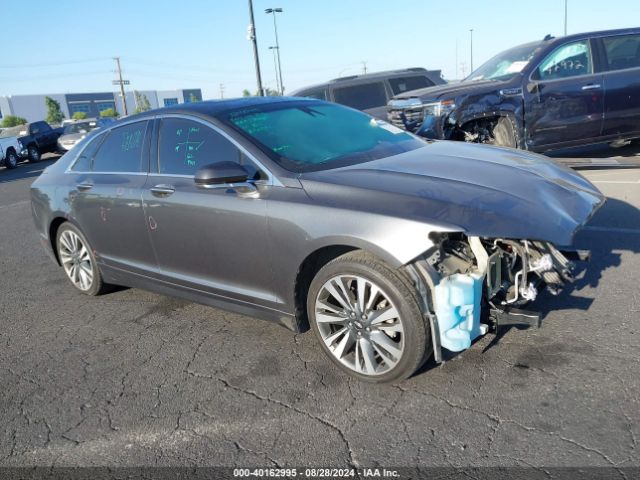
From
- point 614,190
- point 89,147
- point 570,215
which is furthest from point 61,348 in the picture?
point 614,190

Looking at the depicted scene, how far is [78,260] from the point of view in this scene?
16.7 ft

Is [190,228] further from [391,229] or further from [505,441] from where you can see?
[505,441]

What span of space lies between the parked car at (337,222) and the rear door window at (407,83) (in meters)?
7.36

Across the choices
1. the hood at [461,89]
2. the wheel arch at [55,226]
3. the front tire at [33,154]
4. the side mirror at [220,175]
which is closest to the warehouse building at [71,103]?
the front tire at [33,154]

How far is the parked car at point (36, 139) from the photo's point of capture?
75.4 ft

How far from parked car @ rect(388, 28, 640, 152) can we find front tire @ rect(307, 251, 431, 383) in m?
5.64

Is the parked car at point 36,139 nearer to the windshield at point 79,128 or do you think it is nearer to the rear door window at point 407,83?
the windshield at point 79,128

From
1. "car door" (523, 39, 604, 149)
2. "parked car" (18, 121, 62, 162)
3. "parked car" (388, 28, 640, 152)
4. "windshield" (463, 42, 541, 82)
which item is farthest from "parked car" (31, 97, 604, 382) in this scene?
"parked car" (18, 121, 62, 162)

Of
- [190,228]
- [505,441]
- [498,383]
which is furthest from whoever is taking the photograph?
[190,228]

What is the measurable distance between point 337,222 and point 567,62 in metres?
6.84

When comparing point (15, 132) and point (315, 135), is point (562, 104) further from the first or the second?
point (15, 132)

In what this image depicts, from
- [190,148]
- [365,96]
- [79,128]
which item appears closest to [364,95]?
[365,96]

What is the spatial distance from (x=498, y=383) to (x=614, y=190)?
4.88 meters

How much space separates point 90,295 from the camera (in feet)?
16.8
